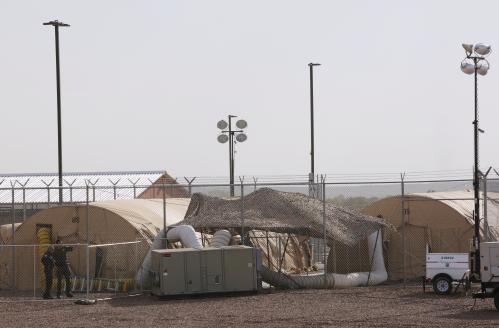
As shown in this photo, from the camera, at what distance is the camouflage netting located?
97.7 feet

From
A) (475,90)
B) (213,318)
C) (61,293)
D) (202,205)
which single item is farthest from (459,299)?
(61,293)

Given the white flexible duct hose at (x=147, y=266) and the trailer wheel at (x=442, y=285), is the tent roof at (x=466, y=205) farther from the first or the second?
the white flexible duct hose at (x=147, y=266)

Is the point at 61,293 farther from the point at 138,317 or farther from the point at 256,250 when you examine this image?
the point at 138,317

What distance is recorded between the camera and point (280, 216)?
30.3 metres

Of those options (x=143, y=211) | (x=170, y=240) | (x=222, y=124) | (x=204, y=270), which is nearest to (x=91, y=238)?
(x=143, y=211)

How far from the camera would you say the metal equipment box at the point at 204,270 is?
89.4ft

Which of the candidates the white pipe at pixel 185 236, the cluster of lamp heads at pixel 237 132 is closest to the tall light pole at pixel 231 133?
the cluster of lamp heads at pixel 237 132

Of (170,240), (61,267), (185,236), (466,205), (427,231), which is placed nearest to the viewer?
(61,267)

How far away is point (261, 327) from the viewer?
20469mm

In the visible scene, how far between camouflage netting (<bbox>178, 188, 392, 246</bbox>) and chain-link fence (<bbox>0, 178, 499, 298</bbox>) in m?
0.03

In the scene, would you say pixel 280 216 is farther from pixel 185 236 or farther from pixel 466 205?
pixel 466 205

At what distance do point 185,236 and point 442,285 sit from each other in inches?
272

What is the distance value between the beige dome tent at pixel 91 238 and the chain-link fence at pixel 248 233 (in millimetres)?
29

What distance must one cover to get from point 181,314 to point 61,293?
24.2 feet
